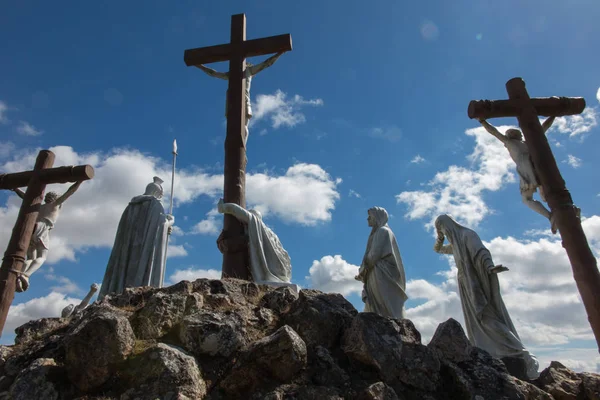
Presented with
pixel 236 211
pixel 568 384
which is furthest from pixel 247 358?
pixel 236 211

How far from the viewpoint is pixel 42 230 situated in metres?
8.62

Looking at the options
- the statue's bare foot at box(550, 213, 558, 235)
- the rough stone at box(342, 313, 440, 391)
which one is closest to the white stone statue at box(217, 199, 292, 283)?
the rough stone at box(342, 313, 440, 391)

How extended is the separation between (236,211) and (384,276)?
8.97 feet

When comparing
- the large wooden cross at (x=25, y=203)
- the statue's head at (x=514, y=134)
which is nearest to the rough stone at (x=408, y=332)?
the statue's head at (x=514, y=134)

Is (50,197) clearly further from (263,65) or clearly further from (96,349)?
(96,349)

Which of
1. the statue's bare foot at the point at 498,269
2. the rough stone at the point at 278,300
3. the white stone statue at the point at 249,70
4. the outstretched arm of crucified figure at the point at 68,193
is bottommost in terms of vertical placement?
the rough stone at the point at 278,300

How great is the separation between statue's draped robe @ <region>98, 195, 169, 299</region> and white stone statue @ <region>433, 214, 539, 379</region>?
194 inches

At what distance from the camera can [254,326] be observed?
5.20 m

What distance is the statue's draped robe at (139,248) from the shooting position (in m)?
7.58

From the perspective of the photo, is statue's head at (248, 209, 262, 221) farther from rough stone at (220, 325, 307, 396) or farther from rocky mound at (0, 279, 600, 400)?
rough stone at (220, 325, 307, 396)

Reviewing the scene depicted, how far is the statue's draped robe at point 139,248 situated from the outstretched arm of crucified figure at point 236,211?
1.00 meters

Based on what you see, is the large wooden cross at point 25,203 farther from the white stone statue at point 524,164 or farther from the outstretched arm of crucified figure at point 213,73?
the white stone statue at point 524,164

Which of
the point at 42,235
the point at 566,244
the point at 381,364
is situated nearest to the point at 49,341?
the point at 381,364

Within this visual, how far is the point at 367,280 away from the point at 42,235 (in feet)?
19.4
